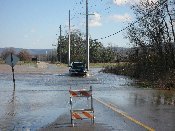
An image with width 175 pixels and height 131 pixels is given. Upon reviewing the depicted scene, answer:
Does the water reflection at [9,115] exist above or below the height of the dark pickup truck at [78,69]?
below

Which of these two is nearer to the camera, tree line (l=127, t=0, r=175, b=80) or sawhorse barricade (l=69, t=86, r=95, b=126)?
sawhorse barricade (l=69, t=86, r=95, b=126)

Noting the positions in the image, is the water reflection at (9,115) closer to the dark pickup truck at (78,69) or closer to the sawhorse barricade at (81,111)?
the sawhorse barricade at (81,111)

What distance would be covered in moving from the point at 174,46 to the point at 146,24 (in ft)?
20.1

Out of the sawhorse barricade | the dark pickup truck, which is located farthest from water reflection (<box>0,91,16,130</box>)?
the dark pickup truck

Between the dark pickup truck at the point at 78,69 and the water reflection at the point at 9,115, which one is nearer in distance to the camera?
the water reflection at the point at 9,115

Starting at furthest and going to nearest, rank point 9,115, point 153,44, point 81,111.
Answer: point 153,44, point 9,115, point 81,111

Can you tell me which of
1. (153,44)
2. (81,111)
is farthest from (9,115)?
(153,44)

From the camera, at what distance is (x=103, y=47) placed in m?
128

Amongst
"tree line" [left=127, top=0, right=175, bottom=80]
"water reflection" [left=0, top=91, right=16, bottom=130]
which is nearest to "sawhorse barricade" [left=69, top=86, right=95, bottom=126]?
"water reflection" [left=0, top=91, right=16, bottom=130]

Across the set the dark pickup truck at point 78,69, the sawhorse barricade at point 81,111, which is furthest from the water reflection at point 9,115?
the dark pickup truck at point 78,69

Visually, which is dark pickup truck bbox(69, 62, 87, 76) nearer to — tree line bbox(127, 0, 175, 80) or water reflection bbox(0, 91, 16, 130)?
tree line bbox(127, 0, 175, 80)

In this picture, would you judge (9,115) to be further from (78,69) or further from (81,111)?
(78,69)

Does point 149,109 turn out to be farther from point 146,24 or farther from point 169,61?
point 146,24

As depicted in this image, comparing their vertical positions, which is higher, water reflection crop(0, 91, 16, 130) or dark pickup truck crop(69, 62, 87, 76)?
dark pickup truck crop(69, 62, 87, 76)
